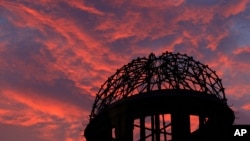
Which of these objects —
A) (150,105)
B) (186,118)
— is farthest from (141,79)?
(186,118)

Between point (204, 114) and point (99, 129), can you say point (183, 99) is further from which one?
point (99, 129)

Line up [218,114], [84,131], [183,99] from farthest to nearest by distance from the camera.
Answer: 1. [84,131]
2. [218,114]
3. [183,99]

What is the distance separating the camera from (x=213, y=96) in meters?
49.7

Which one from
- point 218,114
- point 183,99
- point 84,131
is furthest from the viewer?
point 84,131

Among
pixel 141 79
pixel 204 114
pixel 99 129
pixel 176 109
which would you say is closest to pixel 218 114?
pixel 204 114

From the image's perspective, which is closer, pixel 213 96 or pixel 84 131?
pixel 213 96

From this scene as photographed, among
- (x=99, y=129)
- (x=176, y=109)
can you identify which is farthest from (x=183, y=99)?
(x=99, y=129)

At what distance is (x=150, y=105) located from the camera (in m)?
49.3

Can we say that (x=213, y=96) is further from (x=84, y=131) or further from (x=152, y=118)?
(x=84, y=131)

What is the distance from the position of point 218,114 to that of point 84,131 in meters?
16.3

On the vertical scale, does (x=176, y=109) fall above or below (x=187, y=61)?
below

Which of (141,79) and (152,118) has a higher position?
(141,79)

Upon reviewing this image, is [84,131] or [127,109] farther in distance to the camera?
[84,131]

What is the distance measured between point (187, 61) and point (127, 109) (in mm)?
8497
